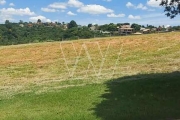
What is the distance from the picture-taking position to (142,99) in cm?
1385

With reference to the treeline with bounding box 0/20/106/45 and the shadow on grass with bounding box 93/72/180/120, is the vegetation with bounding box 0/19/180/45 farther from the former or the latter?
the shadow on grass with bounding box 93/72/180/120

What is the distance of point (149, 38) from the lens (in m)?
37.8

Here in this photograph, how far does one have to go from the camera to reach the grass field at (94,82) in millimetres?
12711

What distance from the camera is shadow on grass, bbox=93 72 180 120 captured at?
11883 mm

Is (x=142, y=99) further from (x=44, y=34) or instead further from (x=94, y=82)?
(x=44, y=34)

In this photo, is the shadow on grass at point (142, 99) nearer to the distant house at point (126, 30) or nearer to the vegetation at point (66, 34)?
the vegetation at point (66, 34)

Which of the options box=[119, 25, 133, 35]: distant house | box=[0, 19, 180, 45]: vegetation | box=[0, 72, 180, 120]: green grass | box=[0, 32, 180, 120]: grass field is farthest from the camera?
box=[119, 25, 133, 35]: distant house

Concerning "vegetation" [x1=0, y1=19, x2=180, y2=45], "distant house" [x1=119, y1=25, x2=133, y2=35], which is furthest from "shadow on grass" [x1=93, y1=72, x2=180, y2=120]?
"distant house" [x1=119, y1=25, x2=133, y2=35]

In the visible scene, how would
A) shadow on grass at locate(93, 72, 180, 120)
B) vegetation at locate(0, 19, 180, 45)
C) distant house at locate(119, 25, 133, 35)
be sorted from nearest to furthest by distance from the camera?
shadow on grass at locate(93, 72, 180, 120) < vegetation at locate(0, 19, 180, 45) < distant house at locate(119, 25, 133, 35)

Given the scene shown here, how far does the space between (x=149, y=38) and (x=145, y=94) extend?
938 inches

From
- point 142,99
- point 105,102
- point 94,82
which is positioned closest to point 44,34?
point 94,82

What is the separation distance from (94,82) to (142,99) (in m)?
4.95

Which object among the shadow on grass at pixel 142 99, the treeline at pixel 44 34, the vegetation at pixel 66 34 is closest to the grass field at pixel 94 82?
the shadow on grass at pixel 142 99

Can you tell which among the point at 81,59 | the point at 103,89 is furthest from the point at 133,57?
the point at 103,89
